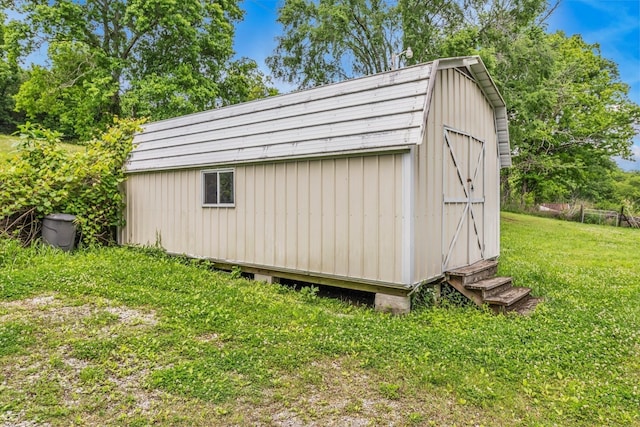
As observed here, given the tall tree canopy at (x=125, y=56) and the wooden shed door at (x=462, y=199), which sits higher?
the tall tree canopy at (x=125, y=56)

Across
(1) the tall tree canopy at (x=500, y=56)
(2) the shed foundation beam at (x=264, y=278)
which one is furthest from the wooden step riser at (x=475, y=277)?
(1) the tall tree canopy at (x=500, y=56)

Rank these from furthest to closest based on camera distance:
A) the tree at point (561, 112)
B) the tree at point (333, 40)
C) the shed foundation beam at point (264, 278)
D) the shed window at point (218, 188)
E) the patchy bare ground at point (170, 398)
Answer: the tree at point (333, 40) → the tree at point (561, 112) → the shed window at point (218, 188) → the shed foundation beam at point (264, 278) → the patchy bare ground at point (170, 398)

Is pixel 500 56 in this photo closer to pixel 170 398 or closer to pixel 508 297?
pixel 508 297

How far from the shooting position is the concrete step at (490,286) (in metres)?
5.59

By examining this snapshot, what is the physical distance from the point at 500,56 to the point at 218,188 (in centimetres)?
1174

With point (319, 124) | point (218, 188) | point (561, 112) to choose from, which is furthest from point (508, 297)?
Result: point (561, 112)

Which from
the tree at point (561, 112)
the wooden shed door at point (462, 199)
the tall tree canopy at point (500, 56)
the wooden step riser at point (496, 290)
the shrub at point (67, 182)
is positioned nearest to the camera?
the wooden step riser at point (496, 290)

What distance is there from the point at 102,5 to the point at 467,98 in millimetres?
17666

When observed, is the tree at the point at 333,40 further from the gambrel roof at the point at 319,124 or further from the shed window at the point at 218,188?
the shed window at the point at 218,188

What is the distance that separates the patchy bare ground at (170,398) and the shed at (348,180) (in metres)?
2.07

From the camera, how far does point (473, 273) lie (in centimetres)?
596

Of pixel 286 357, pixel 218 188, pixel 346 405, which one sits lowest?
pixel 346 405

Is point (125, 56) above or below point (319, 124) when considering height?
above

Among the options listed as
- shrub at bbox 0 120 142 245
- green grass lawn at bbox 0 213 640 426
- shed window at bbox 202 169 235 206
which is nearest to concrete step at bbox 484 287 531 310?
green grass lawn at bbox 0 213 640 426
